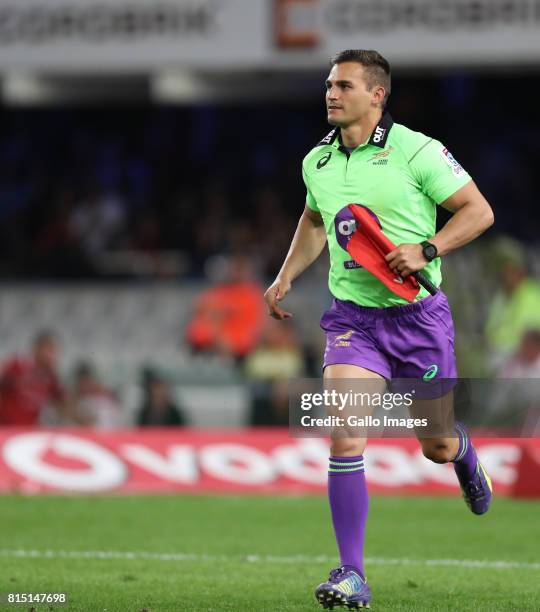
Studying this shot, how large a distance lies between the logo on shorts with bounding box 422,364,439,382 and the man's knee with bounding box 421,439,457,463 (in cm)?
32

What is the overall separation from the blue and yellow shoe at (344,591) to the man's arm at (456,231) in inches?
54.1

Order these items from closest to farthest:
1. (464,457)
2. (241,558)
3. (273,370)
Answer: (464,457) → (241,558) → (273,370)

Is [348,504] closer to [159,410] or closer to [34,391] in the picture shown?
[159,410]

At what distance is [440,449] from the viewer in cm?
717

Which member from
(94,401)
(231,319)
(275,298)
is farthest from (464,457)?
(231,319)

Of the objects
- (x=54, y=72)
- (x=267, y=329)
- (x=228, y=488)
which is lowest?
(x=228, y=488)

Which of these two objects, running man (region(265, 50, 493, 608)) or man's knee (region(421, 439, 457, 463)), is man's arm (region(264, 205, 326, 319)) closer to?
running man (region(265, 50, 493, 608))

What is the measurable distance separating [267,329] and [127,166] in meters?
6.68

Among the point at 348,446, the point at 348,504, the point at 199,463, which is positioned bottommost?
the point at 199,463

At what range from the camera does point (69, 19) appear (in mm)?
19016

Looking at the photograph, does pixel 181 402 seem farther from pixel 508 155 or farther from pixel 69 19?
pixel 508 155

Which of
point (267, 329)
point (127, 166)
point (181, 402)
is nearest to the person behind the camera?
point (181, 402)

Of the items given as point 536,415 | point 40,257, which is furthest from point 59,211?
point 536,415

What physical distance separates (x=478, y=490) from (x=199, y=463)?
655cm
